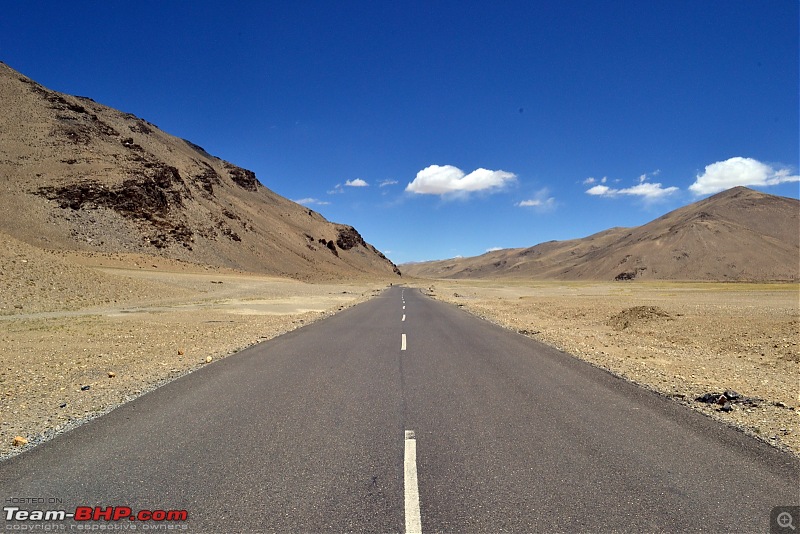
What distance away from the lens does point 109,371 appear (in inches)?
382

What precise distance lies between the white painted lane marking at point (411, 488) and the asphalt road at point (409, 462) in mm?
27

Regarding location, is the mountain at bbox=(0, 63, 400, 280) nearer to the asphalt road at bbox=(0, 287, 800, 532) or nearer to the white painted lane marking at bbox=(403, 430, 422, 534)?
the asphalt road at bbox=(0, 287, 800, 532)

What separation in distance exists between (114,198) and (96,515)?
9527 centimetres

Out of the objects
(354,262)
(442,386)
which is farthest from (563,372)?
(354,262)

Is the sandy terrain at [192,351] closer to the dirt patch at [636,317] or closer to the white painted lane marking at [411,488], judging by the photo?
the dirt patch at [636,317]

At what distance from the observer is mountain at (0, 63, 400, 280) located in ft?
245

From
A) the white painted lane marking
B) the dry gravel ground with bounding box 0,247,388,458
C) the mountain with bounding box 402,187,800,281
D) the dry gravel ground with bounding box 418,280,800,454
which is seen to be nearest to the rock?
the dry gravel ground with bounding box 418,280,800,454

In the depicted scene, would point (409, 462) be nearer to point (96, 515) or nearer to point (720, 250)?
point (96, 515)

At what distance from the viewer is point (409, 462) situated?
4.79 metres

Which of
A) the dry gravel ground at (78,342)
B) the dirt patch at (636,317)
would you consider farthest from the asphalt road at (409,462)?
the dirt patch at (636,317)

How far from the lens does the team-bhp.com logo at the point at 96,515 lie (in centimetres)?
379

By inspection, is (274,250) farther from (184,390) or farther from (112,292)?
(184,390)

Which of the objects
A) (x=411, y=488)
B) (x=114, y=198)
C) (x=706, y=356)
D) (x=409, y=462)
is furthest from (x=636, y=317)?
(x=114, y=198)

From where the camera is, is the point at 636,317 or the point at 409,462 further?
the point at 636,317
